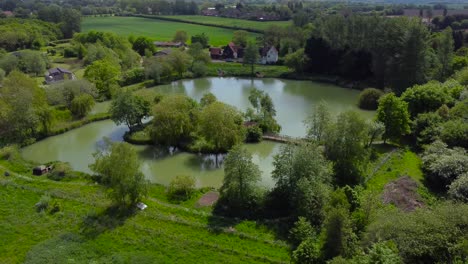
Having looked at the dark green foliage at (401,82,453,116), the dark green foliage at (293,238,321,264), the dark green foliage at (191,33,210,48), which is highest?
the dark green foliage at (191,33,210,48)

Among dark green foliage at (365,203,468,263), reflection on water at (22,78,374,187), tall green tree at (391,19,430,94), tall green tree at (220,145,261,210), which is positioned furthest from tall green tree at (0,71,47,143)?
tall green tree at (391,19,430,94)

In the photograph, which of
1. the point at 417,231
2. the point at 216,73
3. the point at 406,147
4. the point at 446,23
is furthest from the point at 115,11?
the point at 417,231

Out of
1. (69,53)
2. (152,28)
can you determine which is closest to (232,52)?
(69,53)

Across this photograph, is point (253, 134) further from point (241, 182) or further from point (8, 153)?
point (8, 153)

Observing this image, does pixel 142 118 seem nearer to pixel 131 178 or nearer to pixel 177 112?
pixel 177 112

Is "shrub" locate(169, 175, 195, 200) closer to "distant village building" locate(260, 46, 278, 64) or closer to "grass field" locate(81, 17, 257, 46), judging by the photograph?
"distant village building" locate(260, 46, 278, 64)
